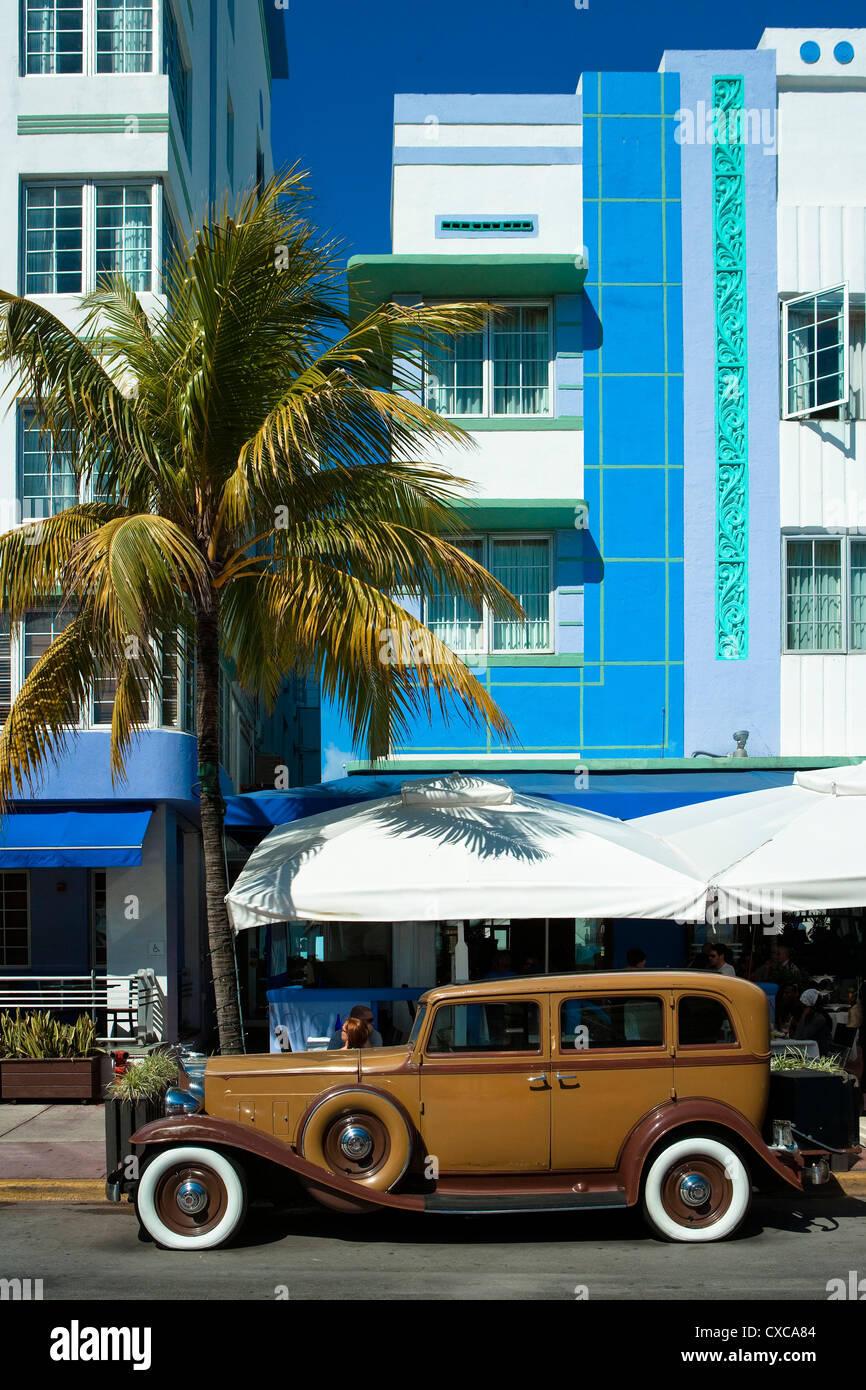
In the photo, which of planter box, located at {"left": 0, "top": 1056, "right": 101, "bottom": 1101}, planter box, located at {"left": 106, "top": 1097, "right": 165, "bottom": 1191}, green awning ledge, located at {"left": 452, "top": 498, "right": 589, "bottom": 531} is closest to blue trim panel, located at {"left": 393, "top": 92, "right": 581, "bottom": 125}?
green awning ledge, located at {"left": 452, "top": 498, "right": 589, "bottom": 531}

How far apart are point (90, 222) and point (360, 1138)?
1258 cm

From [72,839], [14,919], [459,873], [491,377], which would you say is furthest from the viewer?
[14,919]

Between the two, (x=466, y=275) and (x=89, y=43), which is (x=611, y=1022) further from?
(x=89, y=43)

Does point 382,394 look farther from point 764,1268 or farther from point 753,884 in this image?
point 764,1268

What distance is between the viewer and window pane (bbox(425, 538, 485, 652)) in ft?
54.4

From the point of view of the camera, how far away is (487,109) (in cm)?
1705

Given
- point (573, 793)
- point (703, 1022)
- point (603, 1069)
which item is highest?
point (573, 793)

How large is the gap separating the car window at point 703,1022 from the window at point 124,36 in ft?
45.8

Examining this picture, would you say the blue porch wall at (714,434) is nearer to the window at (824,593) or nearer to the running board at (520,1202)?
the window at (824,593)

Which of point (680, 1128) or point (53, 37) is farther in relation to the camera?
point (53, 37)

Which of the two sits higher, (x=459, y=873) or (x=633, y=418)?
(x=633, y=418)

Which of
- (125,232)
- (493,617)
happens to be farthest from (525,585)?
(125,232)

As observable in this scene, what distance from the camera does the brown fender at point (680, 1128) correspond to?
26.9ft

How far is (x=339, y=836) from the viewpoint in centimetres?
1127
